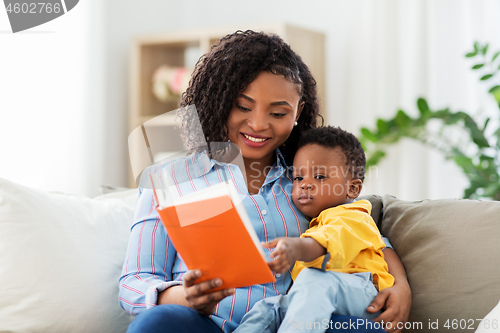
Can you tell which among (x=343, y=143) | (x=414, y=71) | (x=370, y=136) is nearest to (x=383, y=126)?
(x=370, y=136)

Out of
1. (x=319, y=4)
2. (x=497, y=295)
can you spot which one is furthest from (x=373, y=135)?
(x=497, y=295)

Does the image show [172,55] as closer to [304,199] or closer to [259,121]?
[259,121]

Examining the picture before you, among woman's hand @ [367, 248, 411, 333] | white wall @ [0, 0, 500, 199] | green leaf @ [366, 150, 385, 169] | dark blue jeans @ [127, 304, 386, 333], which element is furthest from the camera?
green leaf @ [366, 150, 385, 169]

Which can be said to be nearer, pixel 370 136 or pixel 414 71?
pixel 370 136

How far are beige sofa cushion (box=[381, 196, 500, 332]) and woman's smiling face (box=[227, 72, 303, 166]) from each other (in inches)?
16.3

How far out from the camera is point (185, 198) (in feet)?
2.45

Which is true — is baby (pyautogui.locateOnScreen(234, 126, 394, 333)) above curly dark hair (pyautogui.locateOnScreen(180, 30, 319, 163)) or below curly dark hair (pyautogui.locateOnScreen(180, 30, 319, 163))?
below

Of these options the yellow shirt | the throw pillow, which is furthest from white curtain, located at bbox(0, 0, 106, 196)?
the yellow shirt

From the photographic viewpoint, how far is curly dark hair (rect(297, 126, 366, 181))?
Answer: 117 centimetres

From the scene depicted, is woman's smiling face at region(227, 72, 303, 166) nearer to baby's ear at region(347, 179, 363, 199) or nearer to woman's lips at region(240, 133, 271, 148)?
woman's lips at region(240, 133, 271, 148)

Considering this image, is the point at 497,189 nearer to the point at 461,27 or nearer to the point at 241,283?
the point at 461,27

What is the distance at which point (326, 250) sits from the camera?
941 millimetres

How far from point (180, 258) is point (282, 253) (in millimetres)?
392

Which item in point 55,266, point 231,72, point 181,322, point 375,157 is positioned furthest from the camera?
point 375,157
